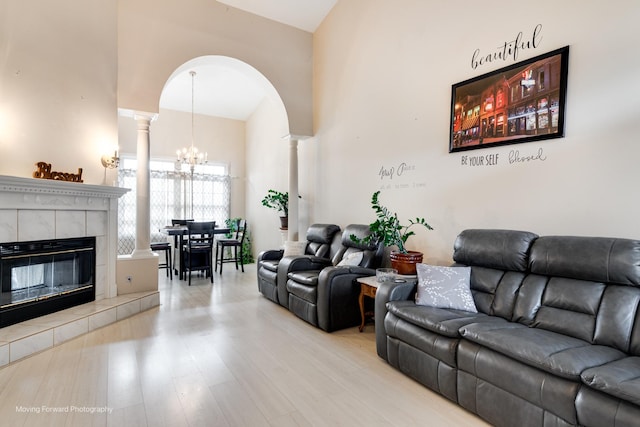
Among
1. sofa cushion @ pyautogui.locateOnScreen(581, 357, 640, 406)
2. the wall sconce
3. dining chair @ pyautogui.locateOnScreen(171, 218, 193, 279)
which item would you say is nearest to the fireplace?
the wall sconce

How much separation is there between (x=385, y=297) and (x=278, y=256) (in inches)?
101

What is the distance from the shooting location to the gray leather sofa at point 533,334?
1530mm

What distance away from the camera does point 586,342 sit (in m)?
1.88

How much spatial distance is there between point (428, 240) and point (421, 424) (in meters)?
1.97

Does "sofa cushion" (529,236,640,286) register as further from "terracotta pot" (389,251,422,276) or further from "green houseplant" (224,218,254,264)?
"green houseplant" (224,218,254,264)

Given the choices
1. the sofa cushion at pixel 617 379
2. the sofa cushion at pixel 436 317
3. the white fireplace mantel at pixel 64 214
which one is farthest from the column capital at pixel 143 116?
the sofa cushion at pixel 617 379

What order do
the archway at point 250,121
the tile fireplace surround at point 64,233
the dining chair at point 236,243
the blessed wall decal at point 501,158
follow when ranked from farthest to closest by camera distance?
the dining chair at point 236,243 → the archway at point 250,121 → the tile fireplace surround at point 64,233 → the blessed wall decal at point 501,158

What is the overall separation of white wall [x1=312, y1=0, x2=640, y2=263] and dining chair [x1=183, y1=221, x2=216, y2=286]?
1915mm

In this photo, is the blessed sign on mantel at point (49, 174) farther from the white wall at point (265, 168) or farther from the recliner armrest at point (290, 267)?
the white wall at point (265, 168)

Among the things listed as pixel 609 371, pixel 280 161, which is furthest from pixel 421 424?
pixel 280 161

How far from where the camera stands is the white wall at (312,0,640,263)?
87.8 inches

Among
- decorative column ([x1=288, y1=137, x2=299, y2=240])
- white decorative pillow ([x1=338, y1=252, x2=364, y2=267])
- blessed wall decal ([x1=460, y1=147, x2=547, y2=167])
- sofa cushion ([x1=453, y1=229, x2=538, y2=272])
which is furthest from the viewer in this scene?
decorative column ([x1=288, y1=137, x2=299, y2=240])

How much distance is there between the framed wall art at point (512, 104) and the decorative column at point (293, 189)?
9.88ft

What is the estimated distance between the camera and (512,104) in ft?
9.06
